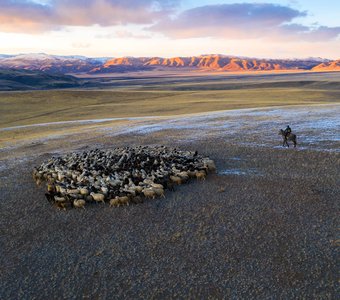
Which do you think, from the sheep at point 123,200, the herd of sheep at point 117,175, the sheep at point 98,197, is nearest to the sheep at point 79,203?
the herd of sheep at point 117,175

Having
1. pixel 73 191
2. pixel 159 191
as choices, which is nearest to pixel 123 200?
pixel 159 191

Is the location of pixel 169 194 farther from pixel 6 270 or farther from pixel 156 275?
pixel 6 270

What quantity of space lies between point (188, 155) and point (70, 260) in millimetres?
9838

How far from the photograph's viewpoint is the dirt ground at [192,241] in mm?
9297

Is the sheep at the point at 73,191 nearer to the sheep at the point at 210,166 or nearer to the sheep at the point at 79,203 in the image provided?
the sheep at the point at 79,203

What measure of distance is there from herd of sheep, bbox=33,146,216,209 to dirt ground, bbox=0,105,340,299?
521 mm

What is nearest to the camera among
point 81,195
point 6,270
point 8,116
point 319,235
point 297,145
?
point 6,270

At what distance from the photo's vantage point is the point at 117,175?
52.6 feet

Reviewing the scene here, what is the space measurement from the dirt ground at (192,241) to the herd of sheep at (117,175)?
0.52 meters

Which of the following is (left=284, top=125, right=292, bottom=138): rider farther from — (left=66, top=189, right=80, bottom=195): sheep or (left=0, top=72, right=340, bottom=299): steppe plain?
(left=66, top=189, right=80, bottom=195): sheep

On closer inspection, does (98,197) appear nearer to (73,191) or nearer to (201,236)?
(73,191)

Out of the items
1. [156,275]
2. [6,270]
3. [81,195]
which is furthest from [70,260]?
[81,195]

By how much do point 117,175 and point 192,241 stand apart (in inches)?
236

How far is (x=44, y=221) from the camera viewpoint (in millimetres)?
13320
